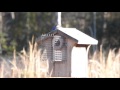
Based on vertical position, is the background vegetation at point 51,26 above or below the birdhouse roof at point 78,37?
above

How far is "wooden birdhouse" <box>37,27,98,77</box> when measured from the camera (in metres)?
1.70

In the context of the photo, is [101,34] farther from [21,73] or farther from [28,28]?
[21,73]

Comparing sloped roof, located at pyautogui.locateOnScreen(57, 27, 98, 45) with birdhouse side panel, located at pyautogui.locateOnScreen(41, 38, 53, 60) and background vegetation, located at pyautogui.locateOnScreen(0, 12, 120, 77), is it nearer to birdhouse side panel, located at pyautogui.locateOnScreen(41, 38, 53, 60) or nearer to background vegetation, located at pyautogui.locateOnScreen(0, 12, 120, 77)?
birdhouse side panel, located at pyautogui.locateOnScreen(41, 38, 53, 60)

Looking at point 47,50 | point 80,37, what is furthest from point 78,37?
point 47,50

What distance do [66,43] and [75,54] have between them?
105mm

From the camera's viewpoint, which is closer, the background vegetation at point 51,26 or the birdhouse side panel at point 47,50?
the birdhouse side panel at point 47,50

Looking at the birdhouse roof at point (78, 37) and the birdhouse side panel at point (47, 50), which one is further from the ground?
the birdhouse roof at point (78, 37)

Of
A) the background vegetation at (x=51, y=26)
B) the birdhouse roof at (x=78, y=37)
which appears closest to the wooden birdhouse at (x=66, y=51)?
the birdhouse roof at (x=78, y=37)

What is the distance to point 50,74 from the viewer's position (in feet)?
5.51

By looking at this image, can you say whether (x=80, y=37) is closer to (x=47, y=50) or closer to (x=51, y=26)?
(x=47, y=50)

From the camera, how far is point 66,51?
1.79 metres

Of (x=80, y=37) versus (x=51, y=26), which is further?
(x=51, y=26)

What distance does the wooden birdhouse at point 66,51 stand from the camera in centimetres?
170

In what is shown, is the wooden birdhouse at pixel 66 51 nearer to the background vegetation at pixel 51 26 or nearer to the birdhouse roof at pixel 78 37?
the birdhouse roof at pixel 78 37
